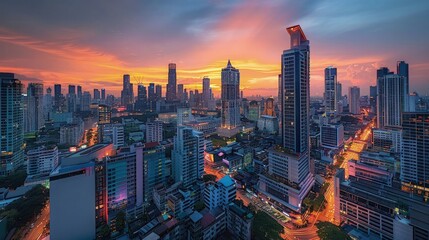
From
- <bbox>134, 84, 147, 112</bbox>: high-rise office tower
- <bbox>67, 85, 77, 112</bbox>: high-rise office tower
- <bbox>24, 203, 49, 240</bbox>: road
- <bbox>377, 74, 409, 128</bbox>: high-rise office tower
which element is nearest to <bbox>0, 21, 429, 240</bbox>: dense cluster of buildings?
<bbox>24, 203, 49, 240</bbox>: road

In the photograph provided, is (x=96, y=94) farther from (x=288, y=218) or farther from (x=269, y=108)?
(x=288, y=218)

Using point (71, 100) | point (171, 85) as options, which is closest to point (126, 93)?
point (71, 100)

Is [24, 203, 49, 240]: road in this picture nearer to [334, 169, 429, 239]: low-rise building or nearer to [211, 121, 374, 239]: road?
[211, 121, 374, 239]: road

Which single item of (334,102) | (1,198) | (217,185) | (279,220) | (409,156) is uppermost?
(334,102)

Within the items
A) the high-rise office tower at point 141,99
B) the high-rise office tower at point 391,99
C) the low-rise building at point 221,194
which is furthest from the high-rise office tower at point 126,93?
the high-rise office tower at point 391,99

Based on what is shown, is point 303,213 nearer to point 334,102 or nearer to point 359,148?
point 359,148

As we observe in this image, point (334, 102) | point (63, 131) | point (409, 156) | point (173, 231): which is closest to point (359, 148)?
point (409, 156)
